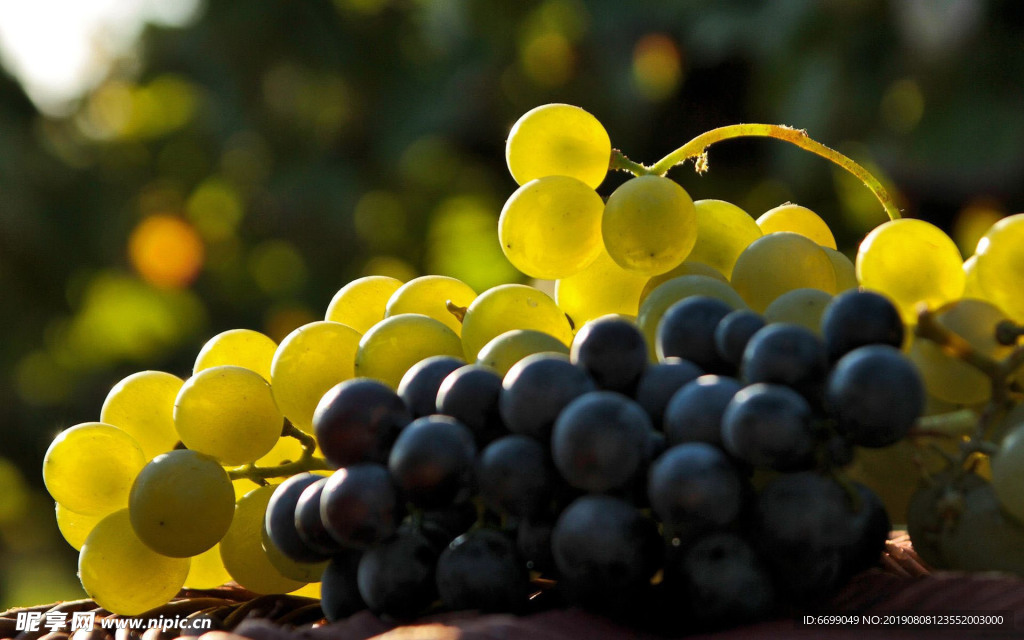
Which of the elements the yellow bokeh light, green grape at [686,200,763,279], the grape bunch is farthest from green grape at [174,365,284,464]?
the yellow bokeh light

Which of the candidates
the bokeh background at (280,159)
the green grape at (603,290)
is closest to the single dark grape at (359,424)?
the green grape at (603,290)

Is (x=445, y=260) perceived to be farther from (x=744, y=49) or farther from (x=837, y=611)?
(x=837, y=611)

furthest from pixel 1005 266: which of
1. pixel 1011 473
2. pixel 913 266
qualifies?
pixel 1011 473

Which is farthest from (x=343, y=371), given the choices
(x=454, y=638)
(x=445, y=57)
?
(x=445, y=57)

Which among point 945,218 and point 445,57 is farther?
point 445,57

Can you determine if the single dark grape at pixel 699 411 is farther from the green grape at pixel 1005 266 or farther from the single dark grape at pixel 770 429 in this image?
the green grape at pixel 1005 266

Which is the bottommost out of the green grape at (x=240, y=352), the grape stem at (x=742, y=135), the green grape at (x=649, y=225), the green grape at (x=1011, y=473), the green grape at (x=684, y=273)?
the green grape at (x=1011, y=473)

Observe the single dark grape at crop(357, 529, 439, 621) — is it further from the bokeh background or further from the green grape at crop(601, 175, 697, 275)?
the bokeh background
